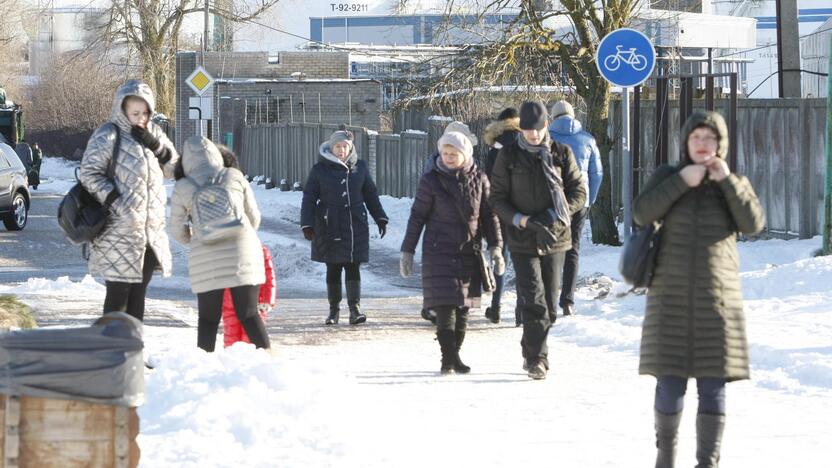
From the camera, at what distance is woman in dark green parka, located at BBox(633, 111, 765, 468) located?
6.17 meters

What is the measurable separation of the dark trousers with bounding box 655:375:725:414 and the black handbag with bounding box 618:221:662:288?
434 mm

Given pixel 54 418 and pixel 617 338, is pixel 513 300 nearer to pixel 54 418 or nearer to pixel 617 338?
pixel 617 338

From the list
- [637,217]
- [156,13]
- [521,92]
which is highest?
[156,13]

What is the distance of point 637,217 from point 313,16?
91046 millimetres

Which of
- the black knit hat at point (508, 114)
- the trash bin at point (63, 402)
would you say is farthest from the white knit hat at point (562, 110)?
the trash bin at point (63, 402)

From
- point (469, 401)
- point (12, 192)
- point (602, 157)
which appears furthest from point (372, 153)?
point (469, 401)

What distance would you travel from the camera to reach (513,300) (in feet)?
47.1

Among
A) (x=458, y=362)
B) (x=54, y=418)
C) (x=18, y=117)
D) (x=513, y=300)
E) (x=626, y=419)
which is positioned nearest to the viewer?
(x=54, y=418)

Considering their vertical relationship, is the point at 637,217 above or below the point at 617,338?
above

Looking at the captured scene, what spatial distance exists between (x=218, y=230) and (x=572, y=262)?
14.7ft

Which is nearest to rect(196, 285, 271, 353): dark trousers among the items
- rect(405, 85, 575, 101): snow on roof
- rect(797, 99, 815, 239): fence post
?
rect(797, 99, 815, 239): fence post

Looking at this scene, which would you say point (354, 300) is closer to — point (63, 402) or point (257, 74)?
point (63, 402)

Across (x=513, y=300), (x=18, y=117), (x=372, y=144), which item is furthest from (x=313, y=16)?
(x=513, y=300)

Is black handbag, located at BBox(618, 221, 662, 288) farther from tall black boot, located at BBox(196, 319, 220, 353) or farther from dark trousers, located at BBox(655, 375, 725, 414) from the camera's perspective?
tall black boot, located at BBox(196, 319, 220, 353)
